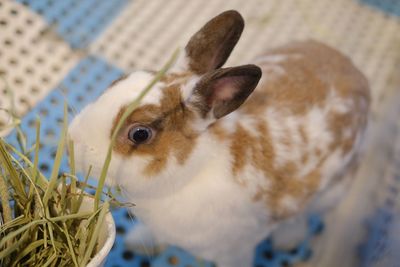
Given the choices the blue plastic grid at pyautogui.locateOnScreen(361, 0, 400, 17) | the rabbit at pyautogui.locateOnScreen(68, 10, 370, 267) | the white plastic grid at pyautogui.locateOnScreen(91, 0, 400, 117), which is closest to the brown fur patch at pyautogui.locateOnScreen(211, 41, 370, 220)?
the rabbit at pyautogui.locateOnScreen(68, 10, 370, 267)

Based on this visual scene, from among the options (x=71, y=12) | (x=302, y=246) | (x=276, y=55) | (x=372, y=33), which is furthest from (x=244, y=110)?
(x=372, y=33)

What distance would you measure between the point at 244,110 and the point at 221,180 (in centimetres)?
22

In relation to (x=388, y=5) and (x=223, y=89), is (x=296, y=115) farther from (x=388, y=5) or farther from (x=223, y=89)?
(x=388, y=5)

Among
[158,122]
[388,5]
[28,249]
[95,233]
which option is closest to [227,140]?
[158,122]

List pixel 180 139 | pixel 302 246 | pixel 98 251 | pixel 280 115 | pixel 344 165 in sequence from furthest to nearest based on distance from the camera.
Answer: pixel 302 246
pixel 344 165
pixel 280 115
pixel 180 139
pixel 98 251

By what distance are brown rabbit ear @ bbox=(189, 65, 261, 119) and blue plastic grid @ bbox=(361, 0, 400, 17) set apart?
1917 mm

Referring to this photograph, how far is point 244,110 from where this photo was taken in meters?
1.38

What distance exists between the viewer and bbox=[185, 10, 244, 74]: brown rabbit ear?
1.23m

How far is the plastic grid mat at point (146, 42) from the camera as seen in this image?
1836 mm

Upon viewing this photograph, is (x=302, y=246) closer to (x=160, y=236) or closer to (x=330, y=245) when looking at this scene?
(x=330, y=245)

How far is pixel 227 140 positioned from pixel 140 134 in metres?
0.27

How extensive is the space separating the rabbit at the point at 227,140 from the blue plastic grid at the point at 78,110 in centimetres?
8

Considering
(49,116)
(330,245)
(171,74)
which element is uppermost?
(171,74)

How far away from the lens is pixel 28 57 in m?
2.01
